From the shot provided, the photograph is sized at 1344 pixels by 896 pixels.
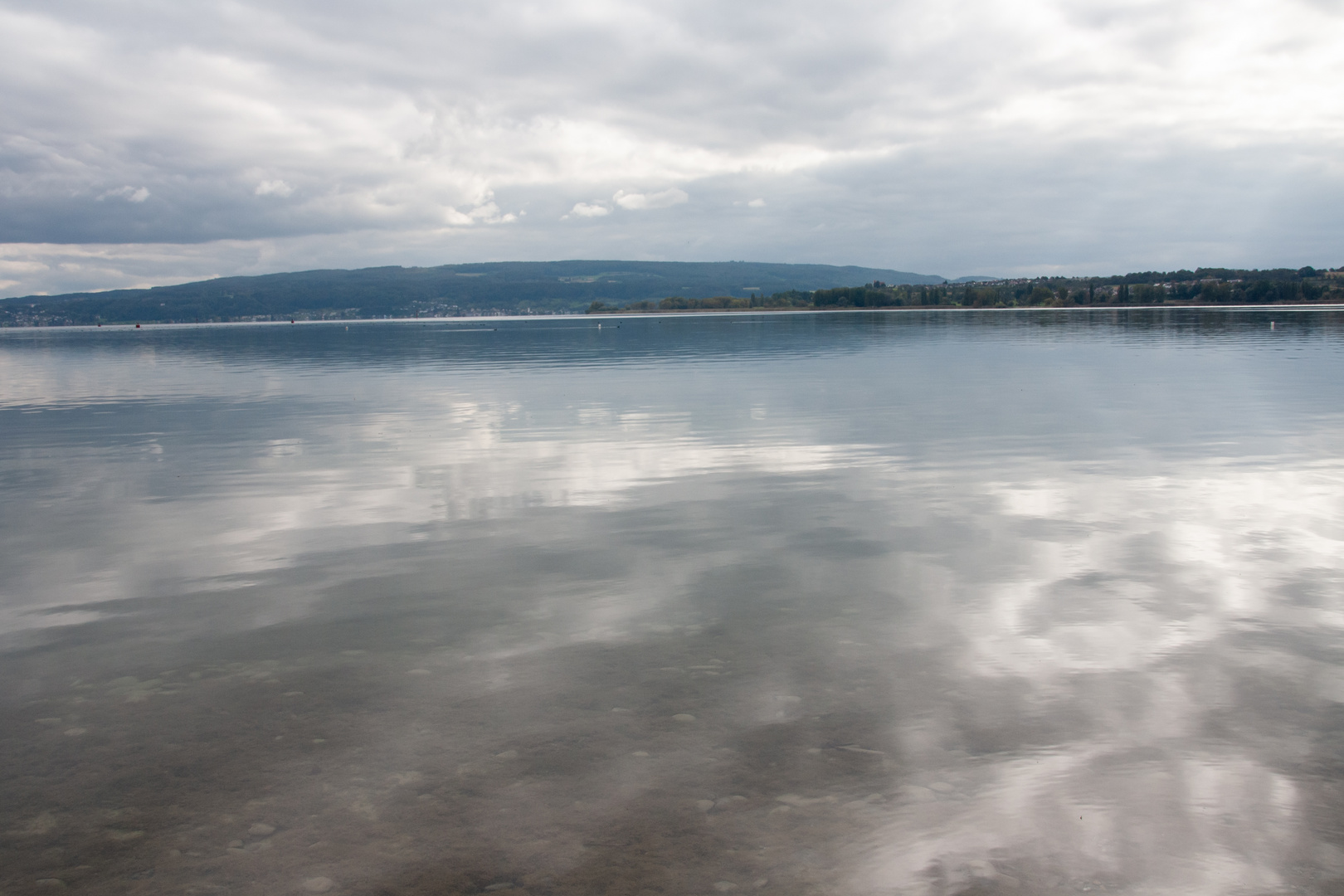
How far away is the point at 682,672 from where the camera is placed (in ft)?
28.2

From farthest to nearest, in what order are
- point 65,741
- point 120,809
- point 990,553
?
1. point 990,553
2. point 65,741
3. point 120,809

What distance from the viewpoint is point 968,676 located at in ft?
27.6

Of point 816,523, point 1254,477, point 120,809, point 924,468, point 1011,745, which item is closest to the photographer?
point 120,809

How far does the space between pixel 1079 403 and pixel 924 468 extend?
14.7 metres

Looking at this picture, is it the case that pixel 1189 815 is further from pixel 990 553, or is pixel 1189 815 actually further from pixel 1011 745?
pixel 990 553

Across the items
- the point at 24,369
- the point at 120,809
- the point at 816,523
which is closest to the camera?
the point at 120,809

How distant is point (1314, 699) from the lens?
25.6 feet

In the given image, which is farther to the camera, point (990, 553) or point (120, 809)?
point (990, 553)

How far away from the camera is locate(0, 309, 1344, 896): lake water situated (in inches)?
234

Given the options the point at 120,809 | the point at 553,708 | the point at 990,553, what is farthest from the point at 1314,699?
the point at 120,809

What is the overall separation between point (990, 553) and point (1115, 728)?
5.22 metres

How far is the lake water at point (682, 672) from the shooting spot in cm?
594

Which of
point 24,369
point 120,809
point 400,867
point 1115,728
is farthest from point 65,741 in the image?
point 24,369

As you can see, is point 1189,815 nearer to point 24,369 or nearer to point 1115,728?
point 1115,728
